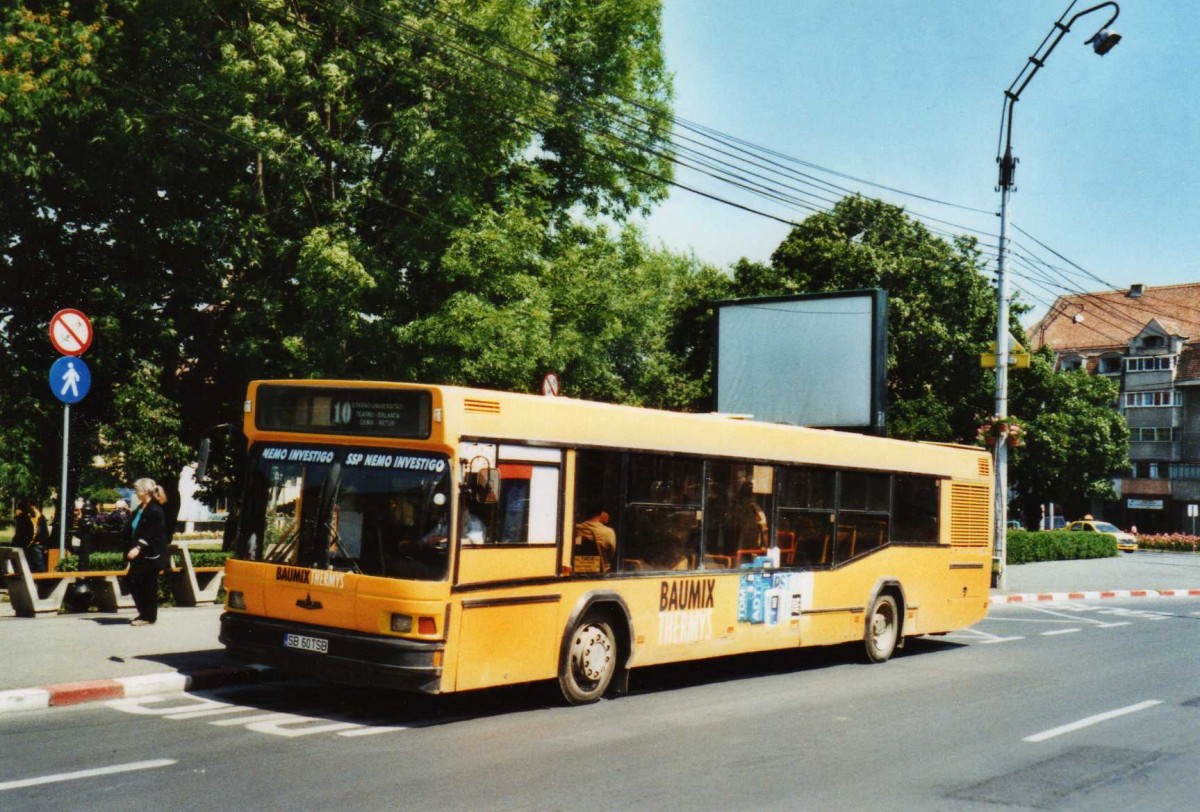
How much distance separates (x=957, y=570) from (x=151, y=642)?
9858 millimetres

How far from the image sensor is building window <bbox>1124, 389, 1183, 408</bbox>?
79.0 meters

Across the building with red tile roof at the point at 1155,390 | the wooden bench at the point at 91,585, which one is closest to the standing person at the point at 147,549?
the wooden bench at the point at 91,585

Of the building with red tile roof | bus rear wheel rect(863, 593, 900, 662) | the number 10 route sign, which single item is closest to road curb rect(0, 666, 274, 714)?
the number 10 route sign

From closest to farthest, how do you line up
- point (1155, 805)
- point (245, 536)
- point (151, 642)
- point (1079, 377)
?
point (1155, 805)
point (245, 536)
point (151, 642)
point (1079, 377)

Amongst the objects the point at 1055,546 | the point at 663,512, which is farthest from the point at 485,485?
the point at 1055,546

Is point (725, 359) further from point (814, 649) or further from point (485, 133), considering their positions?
point (814, 649)

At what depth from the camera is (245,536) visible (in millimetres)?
9898

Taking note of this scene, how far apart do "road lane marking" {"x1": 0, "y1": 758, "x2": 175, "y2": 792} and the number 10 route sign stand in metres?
7.06

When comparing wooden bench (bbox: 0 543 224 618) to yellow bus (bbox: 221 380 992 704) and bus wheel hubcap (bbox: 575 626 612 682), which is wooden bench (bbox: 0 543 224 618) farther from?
bus wheel hubcap (bbox: 575 626 612 682)

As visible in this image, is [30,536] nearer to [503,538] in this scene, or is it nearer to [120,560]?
[120,560]

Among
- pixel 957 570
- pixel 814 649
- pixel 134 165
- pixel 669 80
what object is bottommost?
pixel 814 649

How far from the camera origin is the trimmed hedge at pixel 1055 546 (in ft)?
126

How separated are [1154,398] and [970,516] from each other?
72.0m

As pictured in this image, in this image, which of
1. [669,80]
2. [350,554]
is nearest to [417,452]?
[350,554]
